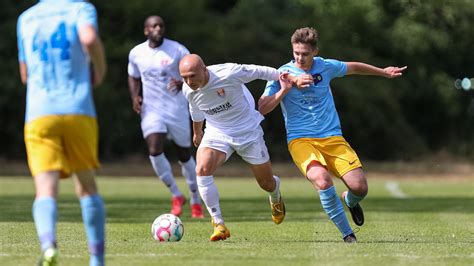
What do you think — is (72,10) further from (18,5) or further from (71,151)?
(18,5)

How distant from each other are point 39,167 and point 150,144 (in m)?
7.23

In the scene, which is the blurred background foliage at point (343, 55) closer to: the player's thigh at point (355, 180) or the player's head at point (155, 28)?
the player's head at point (155, 28)

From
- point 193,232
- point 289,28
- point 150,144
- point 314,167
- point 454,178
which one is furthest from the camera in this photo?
point 289,28

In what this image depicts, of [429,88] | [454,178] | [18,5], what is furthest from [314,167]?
[429,88]

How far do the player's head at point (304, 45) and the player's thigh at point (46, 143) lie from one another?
364 cm

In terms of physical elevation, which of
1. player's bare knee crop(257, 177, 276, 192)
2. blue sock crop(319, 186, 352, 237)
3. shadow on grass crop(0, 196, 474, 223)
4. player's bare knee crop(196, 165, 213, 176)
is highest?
player's bare knee crop(196, 165, 213, 176)

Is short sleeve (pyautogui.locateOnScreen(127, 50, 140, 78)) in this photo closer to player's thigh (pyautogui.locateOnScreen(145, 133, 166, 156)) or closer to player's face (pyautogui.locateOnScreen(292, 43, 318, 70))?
player's thigh (pyautogui.locateOnScreen(145, 133, 166, 156))

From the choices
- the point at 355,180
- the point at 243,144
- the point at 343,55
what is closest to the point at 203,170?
the point at 243,144

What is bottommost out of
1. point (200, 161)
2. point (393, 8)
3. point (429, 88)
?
point (429, 88)

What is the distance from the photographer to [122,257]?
28.2 feet

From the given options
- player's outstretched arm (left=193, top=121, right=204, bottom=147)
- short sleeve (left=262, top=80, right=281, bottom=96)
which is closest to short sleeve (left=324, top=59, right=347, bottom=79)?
short sleeve (left=262, top=80, right=281, bottom=96)

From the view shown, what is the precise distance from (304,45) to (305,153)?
1021 millimetres

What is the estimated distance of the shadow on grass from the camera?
47.5ft

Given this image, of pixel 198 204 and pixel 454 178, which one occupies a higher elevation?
pixel 198 204
